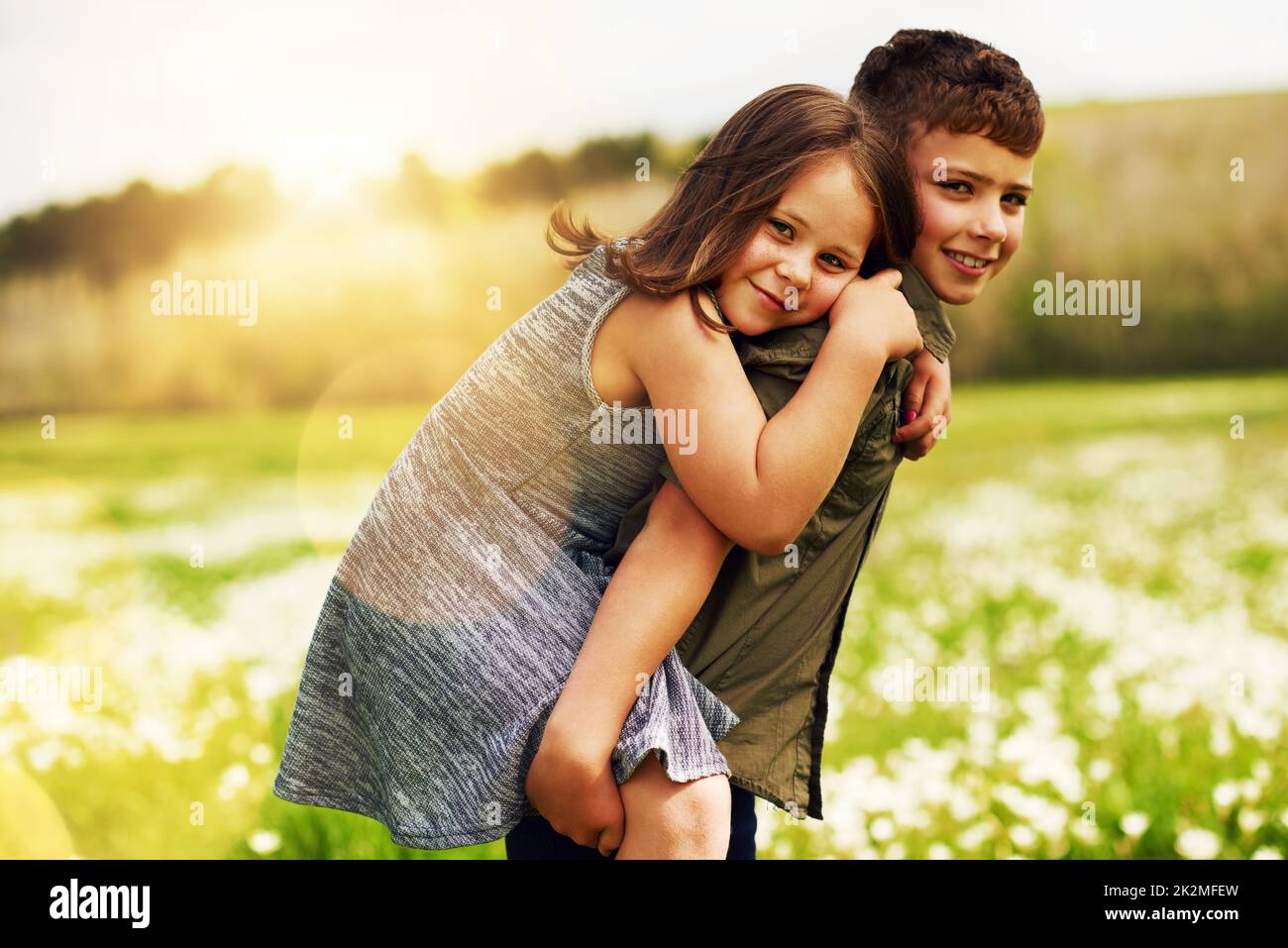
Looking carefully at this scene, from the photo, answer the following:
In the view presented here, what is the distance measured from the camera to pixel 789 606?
194 centimetres

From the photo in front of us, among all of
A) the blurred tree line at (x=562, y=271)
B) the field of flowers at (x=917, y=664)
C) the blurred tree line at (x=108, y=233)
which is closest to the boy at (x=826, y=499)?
the field of flowers at (x=917, y=664)

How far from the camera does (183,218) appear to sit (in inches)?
457

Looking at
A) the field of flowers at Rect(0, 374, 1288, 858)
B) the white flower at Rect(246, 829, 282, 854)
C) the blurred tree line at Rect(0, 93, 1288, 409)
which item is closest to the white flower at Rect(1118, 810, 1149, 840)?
the field of flowers at Rect(0, 374, 1288, 858)

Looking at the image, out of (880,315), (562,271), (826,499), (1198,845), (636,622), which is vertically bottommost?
(1198,845)

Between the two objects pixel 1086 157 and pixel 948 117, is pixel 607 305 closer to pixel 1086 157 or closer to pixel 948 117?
pixel 948 117

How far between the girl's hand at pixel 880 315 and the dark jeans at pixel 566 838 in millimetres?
740

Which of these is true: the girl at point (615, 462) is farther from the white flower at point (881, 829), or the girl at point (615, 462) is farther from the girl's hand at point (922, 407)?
the white flower at point (881, 829)

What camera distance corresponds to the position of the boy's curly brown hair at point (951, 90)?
193 cm

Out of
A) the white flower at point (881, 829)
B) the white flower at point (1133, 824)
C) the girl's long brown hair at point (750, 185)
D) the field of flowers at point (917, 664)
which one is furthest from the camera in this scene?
the field of flowers at point (917, 664)

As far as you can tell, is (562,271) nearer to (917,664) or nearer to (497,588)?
(917,664)

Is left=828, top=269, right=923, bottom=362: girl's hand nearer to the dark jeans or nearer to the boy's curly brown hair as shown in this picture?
the boy's curly brown hair

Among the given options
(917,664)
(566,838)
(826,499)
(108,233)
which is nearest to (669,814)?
(566,838)

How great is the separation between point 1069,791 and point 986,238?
195cm

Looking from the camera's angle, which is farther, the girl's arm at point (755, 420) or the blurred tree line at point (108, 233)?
the blurred tree line at point (108, 233)
